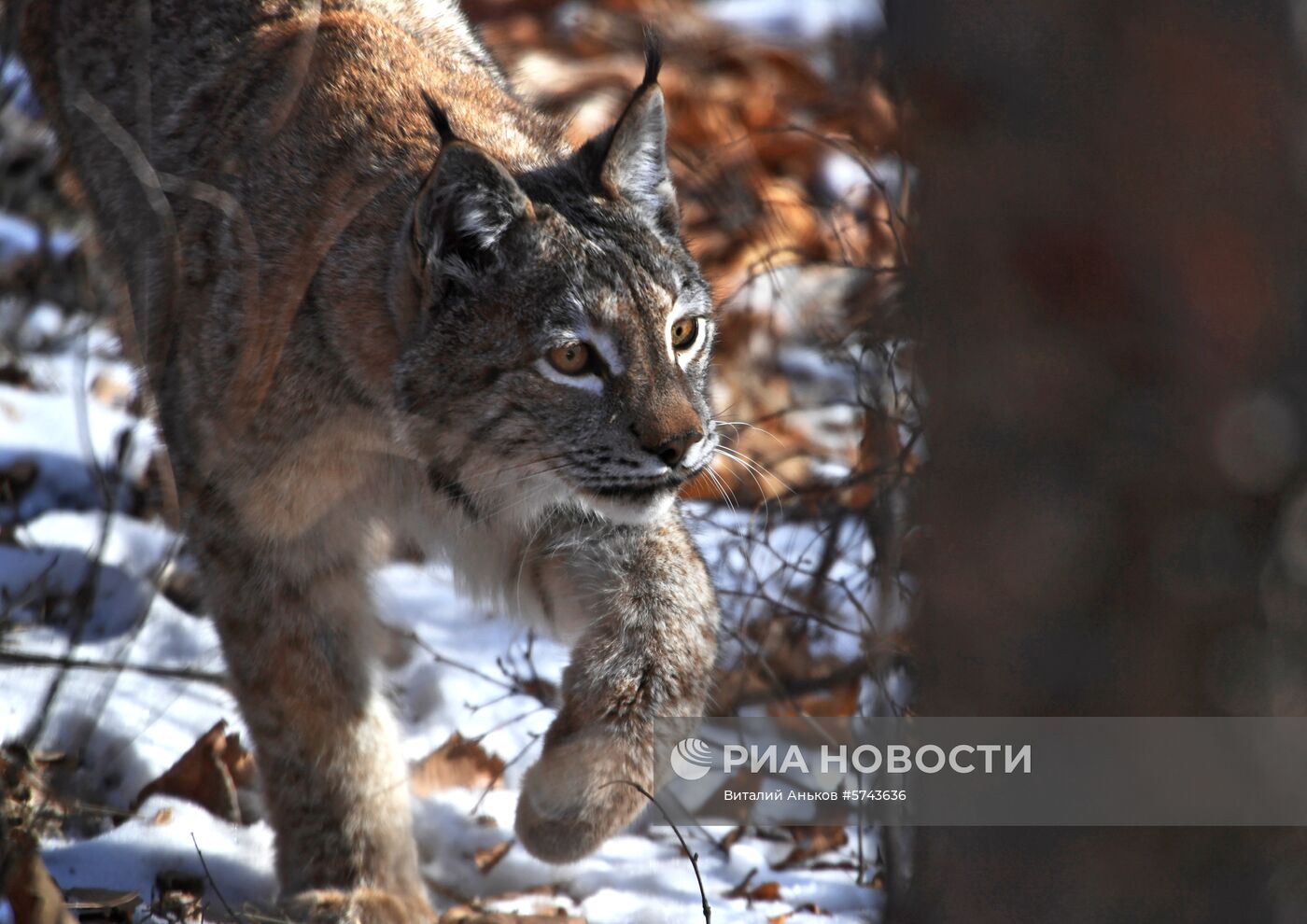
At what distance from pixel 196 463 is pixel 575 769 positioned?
1.22m

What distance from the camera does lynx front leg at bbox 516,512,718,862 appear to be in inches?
121

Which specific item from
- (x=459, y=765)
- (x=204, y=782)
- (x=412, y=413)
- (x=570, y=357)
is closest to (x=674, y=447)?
(x=570, y=357)

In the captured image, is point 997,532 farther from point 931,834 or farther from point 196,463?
point 196,463

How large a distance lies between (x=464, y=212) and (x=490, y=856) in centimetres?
162

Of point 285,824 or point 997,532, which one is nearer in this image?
point 997,532

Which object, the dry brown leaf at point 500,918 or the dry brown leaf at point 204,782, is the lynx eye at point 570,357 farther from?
the dry brown leaf at point 204,782

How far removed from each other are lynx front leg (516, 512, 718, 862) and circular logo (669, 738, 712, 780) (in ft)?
0.24

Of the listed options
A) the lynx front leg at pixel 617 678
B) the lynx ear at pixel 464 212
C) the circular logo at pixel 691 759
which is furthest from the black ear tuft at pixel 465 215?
the circular logo at pixel 691 759

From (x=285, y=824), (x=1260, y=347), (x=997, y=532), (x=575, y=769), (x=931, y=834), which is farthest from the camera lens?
(x=285, y=824)

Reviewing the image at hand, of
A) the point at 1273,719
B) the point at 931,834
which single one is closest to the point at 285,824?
the point at 931,834

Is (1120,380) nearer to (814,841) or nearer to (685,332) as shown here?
(685,332)

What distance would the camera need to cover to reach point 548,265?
10.6 ft

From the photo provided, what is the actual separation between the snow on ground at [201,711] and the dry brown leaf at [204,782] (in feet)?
0.14

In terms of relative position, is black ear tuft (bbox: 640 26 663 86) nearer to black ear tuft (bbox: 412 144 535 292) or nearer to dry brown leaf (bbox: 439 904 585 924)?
black ear tuft (bbox: 412 144 535 292)
